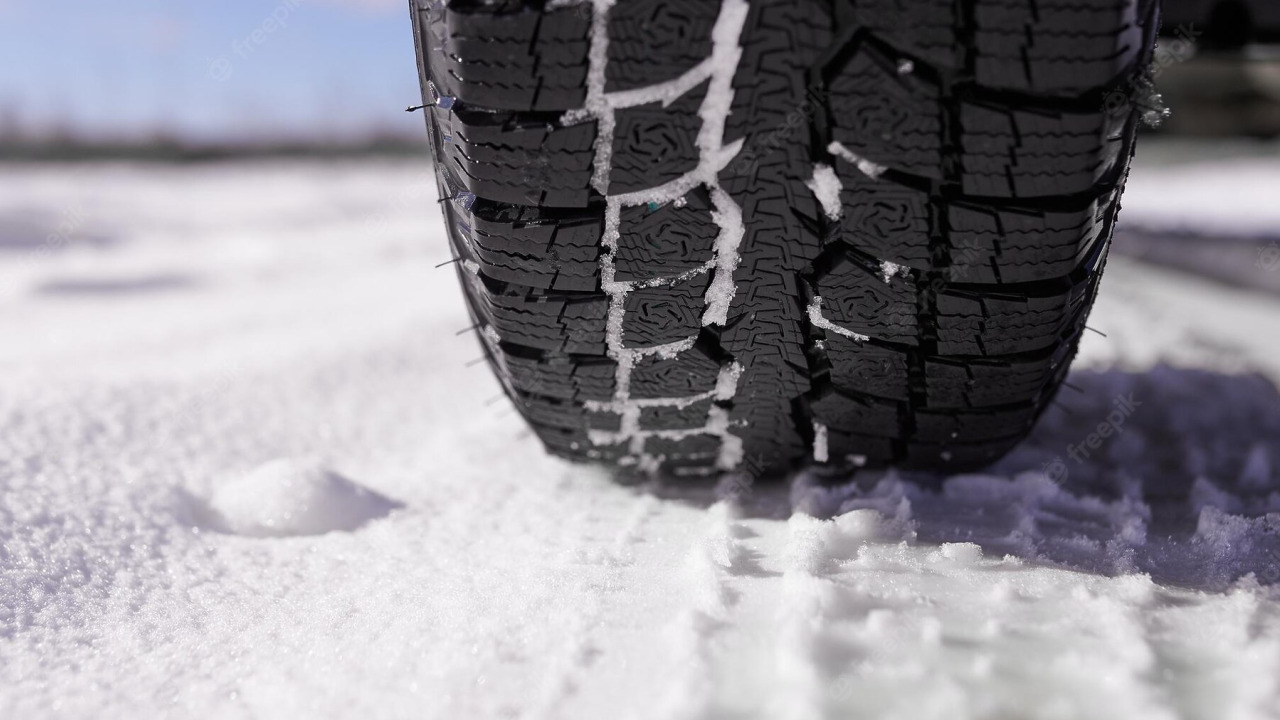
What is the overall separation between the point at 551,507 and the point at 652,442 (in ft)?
0.43

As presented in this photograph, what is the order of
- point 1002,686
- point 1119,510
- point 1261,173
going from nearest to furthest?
point 1002,686, point 1119,510, point 1261,173

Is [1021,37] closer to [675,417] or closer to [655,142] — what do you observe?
[655,142]

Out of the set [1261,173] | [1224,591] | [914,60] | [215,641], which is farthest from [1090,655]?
[1261,173]

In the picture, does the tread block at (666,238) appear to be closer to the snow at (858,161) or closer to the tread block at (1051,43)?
the snow at (858,161)

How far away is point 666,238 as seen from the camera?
0.67 metres

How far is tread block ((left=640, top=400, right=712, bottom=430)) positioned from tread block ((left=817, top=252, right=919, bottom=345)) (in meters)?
0.16

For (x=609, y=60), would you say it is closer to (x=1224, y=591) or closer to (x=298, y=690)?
(x=298, y=690)

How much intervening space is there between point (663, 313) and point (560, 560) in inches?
9.2

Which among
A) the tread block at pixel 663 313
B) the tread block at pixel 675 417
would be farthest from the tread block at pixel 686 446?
the tread block at pixel 663 313

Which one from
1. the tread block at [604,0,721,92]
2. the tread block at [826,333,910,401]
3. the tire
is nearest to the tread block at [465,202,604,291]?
the tire

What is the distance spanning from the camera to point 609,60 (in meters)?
0.60

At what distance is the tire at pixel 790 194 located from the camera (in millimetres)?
583

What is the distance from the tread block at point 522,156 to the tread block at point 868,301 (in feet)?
0.71

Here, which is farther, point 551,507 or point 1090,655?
point 551,507
